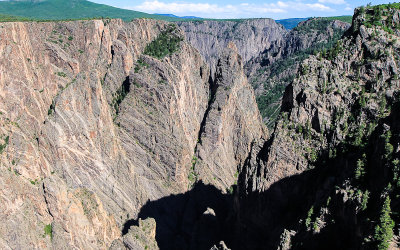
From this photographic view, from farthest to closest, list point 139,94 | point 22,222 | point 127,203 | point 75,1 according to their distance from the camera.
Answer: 1. point 75,1
2. point 139,94
3. point 127,203
4. point 22,222

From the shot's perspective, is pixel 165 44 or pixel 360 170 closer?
pixel 360 170

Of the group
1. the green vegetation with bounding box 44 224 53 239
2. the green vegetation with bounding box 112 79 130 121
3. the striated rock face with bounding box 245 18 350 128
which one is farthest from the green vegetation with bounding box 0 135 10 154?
the striated rock face with bounding box 245 18 350 128

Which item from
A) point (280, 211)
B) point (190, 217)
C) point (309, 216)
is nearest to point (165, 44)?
point (190, 217)

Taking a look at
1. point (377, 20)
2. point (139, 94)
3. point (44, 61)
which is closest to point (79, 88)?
point (44, 61)

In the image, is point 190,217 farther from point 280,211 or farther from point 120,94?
point 120,94

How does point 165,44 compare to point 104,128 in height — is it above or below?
above

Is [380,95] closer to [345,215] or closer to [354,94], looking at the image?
[354,94]

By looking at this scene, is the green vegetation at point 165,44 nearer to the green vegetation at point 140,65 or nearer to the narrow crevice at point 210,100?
the green vegetation at point 140,65
